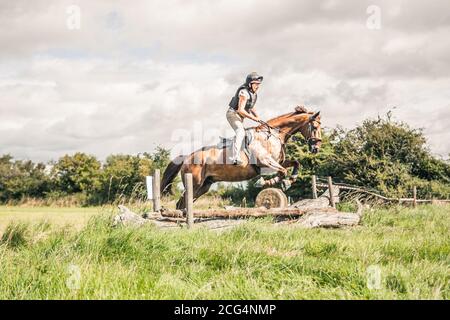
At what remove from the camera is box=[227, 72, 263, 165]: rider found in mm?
10766

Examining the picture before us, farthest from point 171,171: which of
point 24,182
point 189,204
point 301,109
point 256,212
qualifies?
point 24,182

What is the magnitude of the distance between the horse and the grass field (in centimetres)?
366

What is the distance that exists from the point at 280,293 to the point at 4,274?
8.43ft

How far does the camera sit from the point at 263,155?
11203 millimetres

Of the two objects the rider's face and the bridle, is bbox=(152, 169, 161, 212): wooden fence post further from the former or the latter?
the bridle

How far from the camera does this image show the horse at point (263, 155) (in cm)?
1126

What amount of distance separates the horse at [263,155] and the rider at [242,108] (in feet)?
0.81

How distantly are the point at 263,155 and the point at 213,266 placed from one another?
6096mm

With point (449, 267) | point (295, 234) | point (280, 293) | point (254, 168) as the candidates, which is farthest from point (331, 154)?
point (280, 293)

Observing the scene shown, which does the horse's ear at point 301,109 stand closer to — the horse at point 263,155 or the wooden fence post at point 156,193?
the horse at point 263,155

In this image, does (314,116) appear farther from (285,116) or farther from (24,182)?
(24,182)
